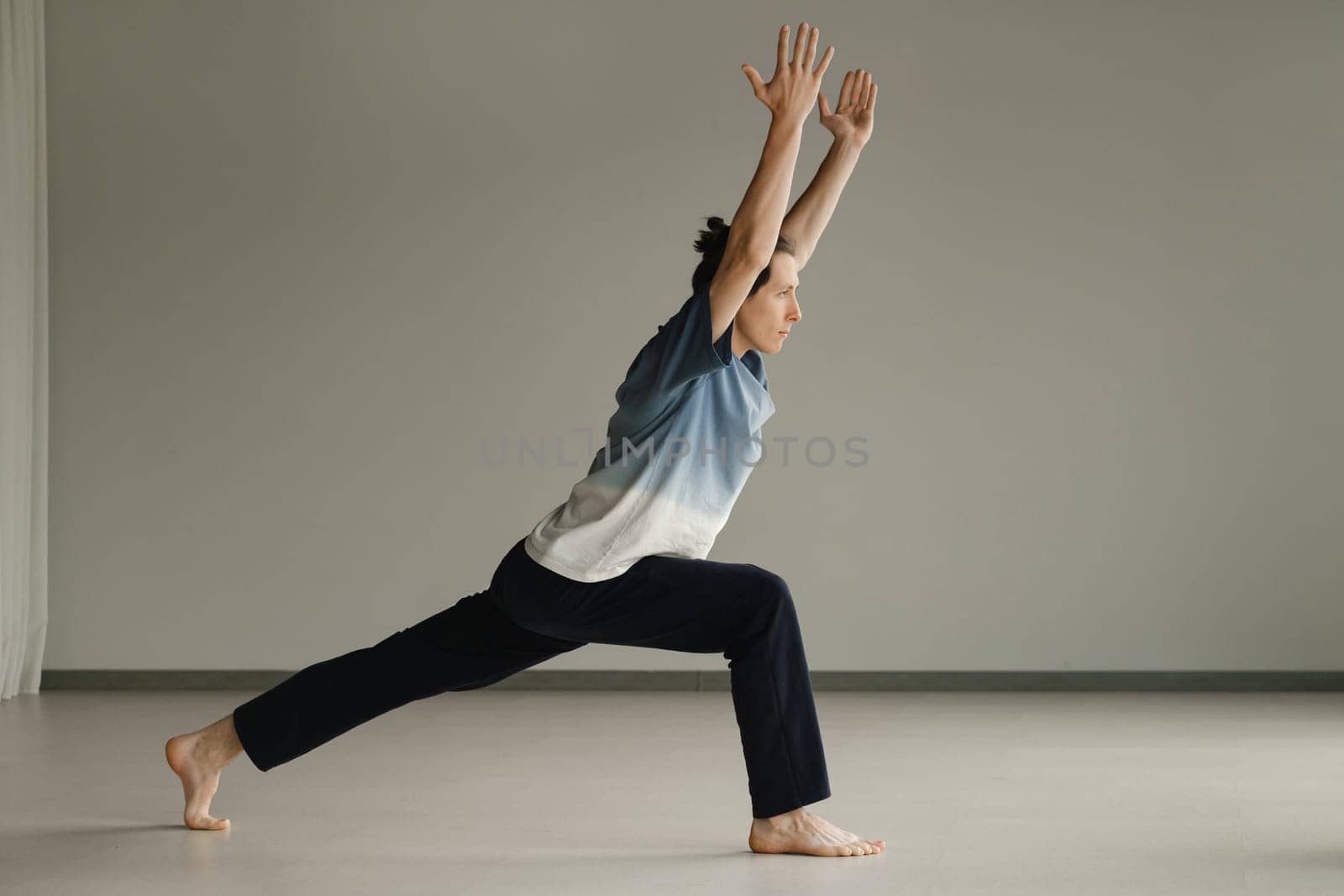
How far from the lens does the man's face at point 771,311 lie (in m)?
2.32

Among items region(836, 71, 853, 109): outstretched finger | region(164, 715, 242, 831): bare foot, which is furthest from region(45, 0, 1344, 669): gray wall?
region(164, 715, 242, 831): bare foot

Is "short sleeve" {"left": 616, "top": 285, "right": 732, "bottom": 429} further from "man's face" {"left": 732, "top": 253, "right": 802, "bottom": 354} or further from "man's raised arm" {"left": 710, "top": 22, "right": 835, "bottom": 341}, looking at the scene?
"man's face" {"left": 732, "top": 253, "right": 802, "bottom": 354}

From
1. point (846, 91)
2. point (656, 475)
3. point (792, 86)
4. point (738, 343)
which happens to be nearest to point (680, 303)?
point (846, 91)

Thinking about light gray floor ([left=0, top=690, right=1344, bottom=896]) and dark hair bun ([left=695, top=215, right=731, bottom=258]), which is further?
dark hair bun ([left=695, top=215, right=731, bottom=258])

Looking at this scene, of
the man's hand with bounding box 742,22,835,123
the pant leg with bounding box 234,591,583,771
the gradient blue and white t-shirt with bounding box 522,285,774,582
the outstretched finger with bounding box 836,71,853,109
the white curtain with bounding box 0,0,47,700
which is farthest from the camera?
the white curtain with bounding box 0,0,47,700

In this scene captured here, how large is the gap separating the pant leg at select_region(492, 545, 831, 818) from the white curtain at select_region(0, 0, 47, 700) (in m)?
2.96

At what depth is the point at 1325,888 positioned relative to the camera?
2059mm

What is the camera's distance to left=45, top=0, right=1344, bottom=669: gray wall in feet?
15.4

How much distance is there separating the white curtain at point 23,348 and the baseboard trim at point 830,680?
285mm

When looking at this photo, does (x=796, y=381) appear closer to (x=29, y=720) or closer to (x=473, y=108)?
(x=473, y=108)

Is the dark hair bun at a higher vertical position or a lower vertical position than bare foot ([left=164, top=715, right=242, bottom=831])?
higher

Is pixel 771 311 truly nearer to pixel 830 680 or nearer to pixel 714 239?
pixel 714 239

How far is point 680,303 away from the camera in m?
4.82

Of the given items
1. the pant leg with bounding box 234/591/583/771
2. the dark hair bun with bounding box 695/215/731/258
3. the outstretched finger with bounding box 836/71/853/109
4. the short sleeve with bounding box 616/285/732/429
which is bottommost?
the pant leg with bounding box 234/591/583/771
